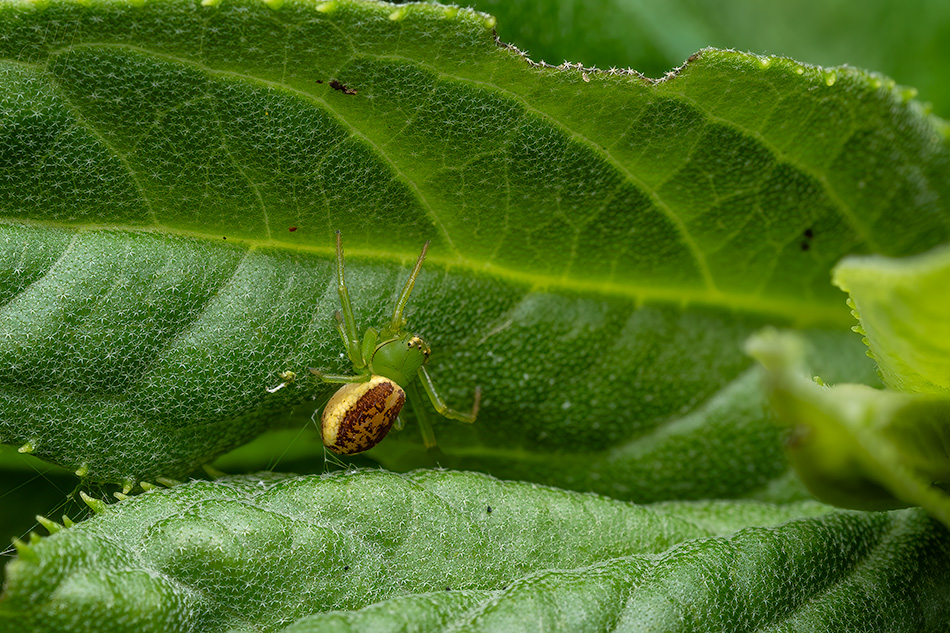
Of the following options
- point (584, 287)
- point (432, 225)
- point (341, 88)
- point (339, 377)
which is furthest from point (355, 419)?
point (341, 88)

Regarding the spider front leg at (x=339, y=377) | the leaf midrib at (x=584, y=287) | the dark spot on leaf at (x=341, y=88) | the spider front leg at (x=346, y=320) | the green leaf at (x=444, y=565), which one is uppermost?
the dark spot on leaf at (x=341, y=88)

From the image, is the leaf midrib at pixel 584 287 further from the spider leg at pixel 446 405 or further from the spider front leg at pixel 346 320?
the spider leg at pixel 446 405

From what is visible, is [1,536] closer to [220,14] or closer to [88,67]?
[88,67]

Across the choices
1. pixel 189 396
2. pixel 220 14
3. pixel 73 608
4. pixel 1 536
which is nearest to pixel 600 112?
pixel 220 14

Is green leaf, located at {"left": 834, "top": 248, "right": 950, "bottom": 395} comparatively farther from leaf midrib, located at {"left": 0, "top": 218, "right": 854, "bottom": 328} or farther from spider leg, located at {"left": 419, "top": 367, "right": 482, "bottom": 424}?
spider leg, located at {"left": 419, "top": 367, "right": 482, "bottom": 424}

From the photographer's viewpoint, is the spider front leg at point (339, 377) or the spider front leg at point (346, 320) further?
the spider front leg at point (339, 377)

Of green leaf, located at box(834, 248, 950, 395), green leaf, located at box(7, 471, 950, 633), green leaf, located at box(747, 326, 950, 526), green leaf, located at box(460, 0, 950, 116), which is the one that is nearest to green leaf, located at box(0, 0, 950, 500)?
green leaf, located at box(7, 471, 950, 633)

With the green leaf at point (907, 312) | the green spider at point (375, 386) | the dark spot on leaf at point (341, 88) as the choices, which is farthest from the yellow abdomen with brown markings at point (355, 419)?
the green leaf at point (907, 312)
